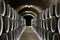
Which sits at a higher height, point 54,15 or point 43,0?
point 43,0

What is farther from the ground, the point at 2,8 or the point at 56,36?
the point at 2,8

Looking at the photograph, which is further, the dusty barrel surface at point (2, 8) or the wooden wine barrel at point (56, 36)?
the wooden wine barrel at point (56, 36)

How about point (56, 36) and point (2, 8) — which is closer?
point (2, 8)

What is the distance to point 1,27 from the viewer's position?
414 centimetres

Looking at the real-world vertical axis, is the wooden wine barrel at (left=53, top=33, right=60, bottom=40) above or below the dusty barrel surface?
below

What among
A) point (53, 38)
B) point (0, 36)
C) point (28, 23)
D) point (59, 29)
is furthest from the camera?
point (28, 23)

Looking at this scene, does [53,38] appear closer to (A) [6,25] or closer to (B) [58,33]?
(B) [58,33]

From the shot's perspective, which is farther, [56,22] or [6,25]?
[56,22]

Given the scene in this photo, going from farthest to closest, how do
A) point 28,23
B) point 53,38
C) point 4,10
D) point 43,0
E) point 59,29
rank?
point 28,23 → point 43,0 → point 53,38 → point 59,29 → point 4,10

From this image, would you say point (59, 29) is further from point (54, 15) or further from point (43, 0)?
point (43, 0)

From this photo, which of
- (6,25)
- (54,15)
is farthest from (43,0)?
(6,25)

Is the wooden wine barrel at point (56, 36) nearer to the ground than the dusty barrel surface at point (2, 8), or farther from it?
nearer to the ground

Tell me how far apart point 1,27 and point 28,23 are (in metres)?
34.5

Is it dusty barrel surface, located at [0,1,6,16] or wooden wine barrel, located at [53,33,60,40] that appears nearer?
dusty barrel surface, located at [0,1,6,16]
